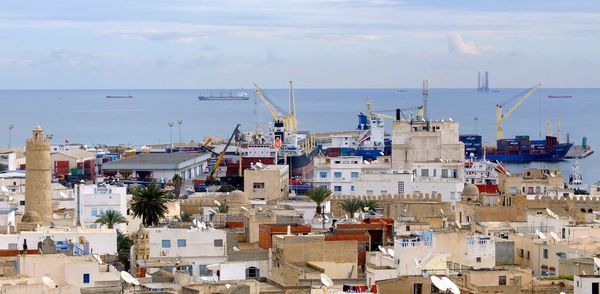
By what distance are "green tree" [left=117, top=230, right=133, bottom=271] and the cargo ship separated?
10085cm

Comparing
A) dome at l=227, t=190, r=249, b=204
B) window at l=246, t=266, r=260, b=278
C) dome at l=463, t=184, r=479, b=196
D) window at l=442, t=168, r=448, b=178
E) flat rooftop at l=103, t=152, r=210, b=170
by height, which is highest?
flat rooftop at l=103, t=152, r=210, b=170

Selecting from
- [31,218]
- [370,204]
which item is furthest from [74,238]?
[370,204]

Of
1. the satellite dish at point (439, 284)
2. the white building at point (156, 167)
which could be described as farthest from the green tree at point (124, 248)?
the white building at point (156, 167)

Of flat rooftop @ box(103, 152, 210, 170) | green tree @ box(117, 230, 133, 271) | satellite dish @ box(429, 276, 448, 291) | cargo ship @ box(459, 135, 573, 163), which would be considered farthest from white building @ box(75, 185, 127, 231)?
cargo ship @ box(459, 135, 573, 163)

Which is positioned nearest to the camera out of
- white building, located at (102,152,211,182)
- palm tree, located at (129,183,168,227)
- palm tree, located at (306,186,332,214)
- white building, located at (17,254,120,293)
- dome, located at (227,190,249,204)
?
white building, located at (17,254,120,293)

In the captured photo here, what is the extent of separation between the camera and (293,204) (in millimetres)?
55188

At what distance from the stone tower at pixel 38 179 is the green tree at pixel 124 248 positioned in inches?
245

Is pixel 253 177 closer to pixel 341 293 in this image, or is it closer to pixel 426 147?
pixel 426 147

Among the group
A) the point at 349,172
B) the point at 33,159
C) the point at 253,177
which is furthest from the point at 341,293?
the point at 349,172

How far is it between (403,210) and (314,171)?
20.8 meters

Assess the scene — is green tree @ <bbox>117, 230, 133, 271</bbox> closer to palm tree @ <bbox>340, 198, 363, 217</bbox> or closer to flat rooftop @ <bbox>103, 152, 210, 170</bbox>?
palm tree @ <bbox>340, 198, 363, 217</bbox>

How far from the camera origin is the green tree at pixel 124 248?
3784 centimetres

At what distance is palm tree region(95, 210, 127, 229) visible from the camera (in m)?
46.6

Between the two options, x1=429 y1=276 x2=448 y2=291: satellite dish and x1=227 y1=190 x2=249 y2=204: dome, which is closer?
x1=429 y1=276 x2=448 y2=291: satellite dish
